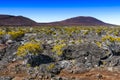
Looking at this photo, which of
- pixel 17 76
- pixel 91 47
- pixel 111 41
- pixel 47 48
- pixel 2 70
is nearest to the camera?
pixel 17 76

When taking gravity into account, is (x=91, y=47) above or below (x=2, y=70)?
above

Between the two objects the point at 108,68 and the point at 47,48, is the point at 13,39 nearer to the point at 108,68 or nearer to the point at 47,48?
the point at 47,48

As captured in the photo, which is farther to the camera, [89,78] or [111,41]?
[111,41]

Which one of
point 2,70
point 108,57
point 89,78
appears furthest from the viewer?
point 108,57

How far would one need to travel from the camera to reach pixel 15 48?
46.2 m

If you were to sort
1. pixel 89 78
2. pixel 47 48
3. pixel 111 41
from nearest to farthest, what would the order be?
pixel 89 78, pixel 47 48, pixel 111 41

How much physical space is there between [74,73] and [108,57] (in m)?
8.01

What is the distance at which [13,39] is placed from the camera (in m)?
63.6

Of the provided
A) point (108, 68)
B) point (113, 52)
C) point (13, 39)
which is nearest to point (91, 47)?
point (113, 52)

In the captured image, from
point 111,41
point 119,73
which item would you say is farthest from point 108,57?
point 111,41

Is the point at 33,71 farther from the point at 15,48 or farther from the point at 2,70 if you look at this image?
the point at 15,48

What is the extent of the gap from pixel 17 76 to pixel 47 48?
13810 mm

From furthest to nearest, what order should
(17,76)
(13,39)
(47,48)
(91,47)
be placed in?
(13,39) < (47,48) < (91,47) < (17,76)

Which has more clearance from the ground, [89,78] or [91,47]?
[91,47]
